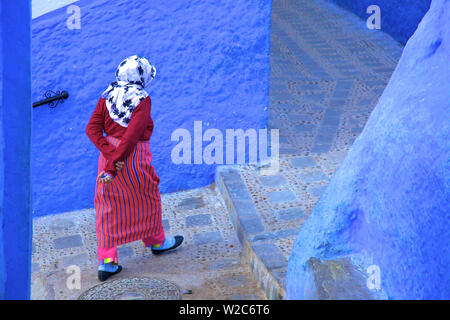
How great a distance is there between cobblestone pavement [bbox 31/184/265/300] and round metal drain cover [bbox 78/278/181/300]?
2.2 inches

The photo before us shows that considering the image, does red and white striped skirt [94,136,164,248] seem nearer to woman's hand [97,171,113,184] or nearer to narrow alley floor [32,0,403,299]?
woman's hand [97,171,113,184]

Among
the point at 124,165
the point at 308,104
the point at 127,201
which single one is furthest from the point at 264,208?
the point at 308,104

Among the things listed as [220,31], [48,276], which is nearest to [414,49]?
[220,31]

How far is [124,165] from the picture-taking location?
4230 millimetres

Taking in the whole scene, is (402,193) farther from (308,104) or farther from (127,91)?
(308,104)

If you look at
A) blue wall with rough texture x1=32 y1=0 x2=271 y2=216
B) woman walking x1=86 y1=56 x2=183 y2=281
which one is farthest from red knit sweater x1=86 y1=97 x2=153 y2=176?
blue wall with rough texture x1=32 y1=0 x2=271 y2=216

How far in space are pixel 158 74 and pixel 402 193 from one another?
10.3 ft

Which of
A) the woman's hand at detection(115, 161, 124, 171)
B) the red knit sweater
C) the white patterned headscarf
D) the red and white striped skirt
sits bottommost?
the red and white striped skirt

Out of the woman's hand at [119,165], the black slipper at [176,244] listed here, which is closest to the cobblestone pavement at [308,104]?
the black slipper at [176,244]

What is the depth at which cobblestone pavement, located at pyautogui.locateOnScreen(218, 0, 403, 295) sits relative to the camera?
4781 mm

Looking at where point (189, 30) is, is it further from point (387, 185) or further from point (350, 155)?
point (387, 185)

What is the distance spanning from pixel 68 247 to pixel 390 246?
313cm

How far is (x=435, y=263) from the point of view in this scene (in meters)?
2.52
